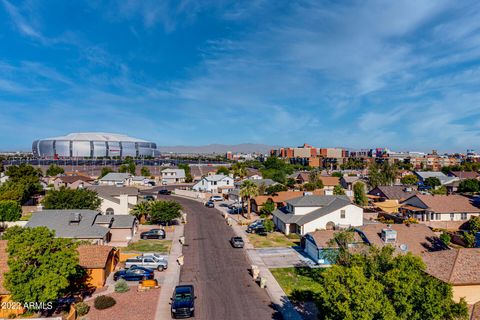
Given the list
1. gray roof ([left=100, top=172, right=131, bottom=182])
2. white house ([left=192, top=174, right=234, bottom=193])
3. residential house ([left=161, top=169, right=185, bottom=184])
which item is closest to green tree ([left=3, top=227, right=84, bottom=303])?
white house ([left=192, top=174, right=234, bottom=193])

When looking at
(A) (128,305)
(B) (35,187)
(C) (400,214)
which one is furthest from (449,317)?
(B) (35,187)

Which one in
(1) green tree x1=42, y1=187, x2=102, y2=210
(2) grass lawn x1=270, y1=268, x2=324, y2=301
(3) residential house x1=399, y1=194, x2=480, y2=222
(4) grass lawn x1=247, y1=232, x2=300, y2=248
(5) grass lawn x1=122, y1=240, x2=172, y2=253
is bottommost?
(2) grass lawn x1=270, y1=268, x2=324, y2=301

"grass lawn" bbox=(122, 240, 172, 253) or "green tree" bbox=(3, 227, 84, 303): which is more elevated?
"green tree" bbox=(3, 227, 84, 303)

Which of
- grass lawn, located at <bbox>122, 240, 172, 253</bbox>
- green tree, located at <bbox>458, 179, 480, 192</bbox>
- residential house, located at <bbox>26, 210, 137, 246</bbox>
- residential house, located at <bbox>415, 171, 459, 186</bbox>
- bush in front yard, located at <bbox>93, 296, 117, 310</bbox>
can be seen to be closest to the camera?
bush in front yard, located at <bbox>93, 296, 117, 310</bbox>

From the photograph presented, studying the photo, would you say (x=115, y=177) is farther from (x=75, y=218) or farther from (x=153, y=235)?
(x=75, y=218)

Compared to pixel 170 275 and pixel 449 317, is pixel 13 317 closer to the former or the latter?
pixel 170 275

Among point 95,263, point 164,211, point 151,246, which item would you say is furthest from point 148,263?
point 164,211

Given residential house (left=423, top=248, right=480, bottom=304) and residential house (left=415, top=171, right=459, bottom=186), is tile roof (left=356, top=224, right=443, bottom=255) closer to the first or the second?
residential house (left=423, top=248, right=480, bottom=304)
